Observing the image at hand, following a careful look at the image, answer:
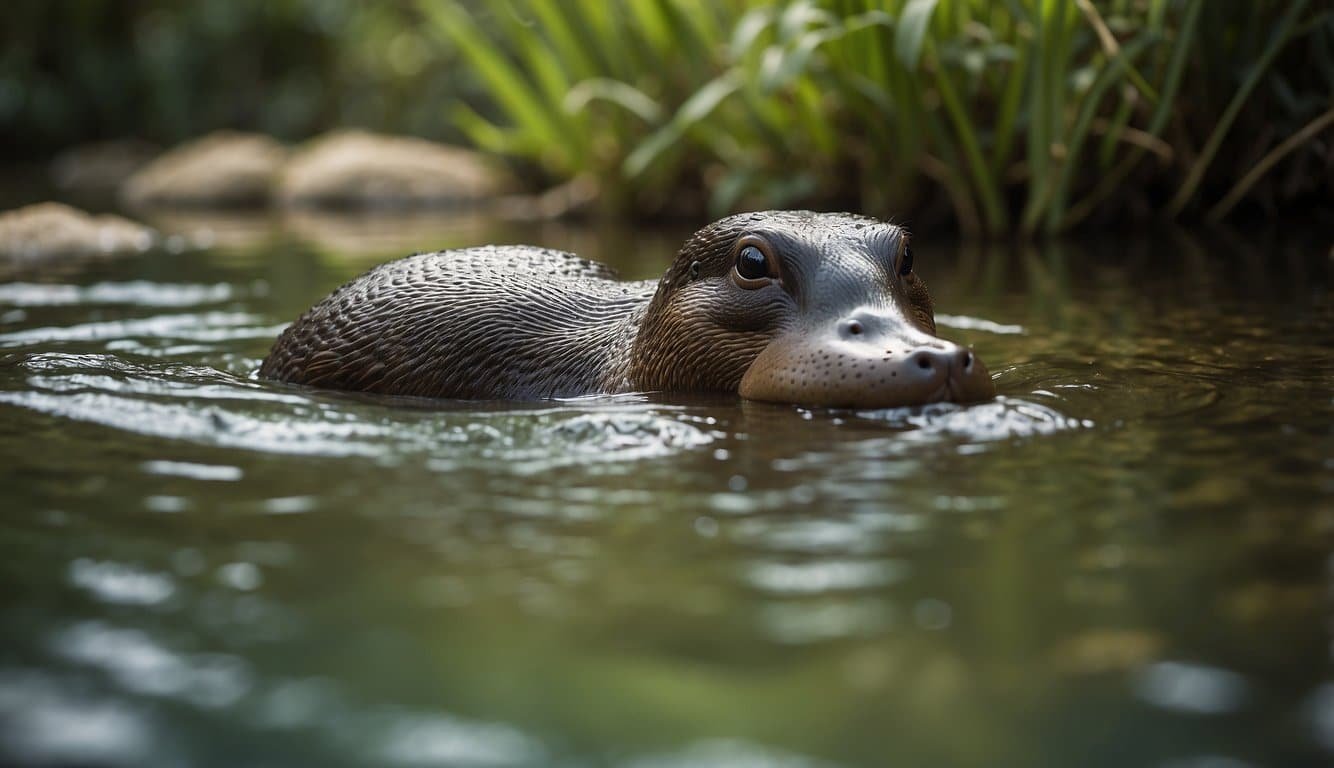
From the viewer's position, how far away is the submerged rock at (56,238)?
399 inches

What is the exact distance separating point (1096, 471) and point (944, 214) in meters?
7.62

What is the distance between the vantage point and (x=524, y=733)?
2.11 m

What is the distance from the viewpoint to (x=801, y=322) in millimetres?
4488

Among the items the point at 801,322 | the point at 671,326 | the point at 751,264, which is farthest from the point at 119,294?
the point at 801,322

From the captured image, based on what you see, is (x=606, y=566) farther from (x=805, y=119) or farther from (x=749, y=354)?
(x=805, y=119)

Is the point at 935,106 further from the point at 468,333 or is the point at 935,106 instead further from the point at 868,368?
the point at 868,368

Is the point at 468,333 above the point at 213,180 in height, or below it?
below

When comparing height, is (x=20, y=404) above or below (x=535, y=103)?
below

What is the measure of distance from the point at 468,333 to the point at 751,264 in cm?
113

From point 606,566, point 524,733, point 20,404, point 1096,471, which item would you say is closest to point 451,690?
point 524,733

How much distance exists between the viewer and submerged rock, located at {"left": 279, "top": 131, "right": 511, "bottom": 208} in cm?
1699

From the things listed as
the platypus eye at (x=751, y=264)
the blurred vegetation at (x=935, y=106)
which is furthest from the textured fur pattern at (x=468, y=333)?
the blurred vegetation at (x=935, y=106)

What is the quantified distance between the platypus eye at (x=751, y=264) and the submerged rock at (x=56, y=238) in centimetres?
670

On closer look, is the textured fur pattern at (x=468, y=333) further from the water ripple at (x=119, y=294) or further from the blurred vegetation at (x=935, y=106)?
the blurred vegetation at (x=935, y=106)
